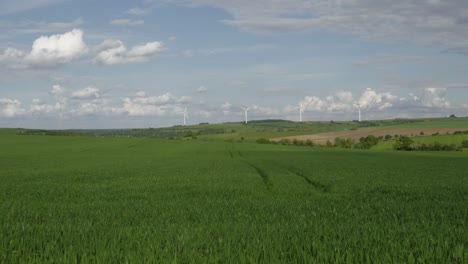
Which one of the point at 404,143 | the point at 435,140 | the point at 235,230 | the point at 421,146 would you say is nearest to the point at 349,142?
the point at 404,143

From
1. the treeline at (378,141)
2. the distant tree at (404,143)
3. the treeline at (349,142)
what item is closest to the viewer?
the treeline at (378,141)

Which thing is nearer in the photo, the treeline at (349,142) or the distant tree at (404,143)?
the distant tree at (404,143)

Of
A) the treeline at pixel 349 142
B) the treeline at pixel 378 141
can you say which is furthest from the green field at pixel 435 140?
the treeline at pixel 349 142

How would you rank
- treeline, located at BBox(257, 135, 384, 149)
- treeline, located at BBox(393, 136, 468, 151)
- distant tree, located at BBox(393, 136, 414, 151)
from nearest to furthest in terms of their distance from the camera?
treeline, located at BBox(393, 136, 468, 151), distant tree, located at BBox(393, 136, 414, 151), treeline, located at BBox(257, 135, 384, 149)

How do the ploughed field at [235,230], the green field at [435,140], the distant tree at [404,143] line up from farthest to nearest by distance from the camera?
the distant tree at [404,143], the green field at [435,140], the ploughed field at [235,230]

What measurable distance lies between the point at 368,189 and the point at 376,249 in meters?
17.6

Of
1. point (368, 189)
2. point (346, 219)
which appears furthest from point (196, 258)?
point (368, 189)

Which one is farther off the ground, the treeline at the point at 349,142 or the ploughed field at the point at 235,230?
the ploughed field at the point at 235,230

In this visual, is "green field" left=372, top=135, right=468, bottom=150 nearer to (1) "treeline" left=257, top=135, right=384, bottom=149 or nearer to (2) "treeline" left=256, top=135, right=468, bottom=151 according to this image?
(2) "treeline" left=256, top=135, right=468, bottom=151

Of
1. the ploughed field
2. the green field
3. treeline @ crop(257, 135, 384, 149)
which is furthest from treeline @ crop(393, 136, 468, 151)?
the ploughed field

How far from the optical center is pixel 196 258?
902cm

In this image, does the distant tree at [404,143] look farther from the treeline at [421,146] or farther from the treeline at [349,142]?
the treeline at [349,142]

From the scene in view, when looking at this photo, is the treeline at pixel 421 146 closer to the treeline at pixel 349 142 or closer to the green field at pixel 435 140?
the green field at pixel 435 140

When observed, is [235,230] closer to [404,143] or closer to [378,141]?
[404,143]
